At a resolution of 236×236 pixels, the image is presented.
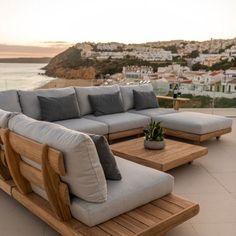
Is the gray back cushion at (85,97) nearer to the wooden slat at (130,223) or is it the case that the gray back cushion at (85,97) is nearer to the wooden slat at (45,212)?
the wooden slat at (45,212)

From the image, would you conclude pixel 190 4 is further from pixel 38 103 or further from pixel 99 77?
pixel 38 103

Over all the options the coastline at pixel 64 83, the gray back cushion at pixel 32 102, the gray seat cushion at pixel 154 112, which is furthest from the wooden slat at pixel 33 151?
the coastline at pixel 64 83

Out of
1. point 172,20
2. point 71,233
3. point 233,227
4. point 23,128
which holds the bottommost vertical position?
point 233,227

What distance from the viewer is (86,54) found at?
7039mm

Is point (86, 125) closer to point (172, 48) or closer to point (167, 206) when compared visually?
point (167, 206)

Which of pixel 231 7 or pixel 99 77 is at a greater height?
pixel 231 7

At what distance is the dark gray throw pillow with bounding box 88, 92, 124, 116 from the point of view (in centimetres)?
467

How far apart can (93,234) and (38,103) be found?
2.79 metres

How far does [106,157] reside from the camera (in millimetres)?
1982

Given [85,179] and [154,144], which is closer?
[85,179]

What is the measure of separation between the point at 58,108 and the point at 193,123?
77.6 inches

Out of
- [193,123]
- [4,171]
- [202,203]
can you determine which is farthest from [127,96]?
[4,171]

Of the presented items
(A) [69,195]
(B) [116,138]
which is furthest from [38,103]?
(A) [69,195]

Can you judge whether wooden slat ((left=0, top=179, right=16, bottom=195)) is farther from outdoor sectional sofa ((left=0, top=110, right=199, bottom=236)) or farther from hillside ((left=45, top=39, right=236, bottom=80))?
hillside ((left=45, top=39, right=236, bottom=80))
